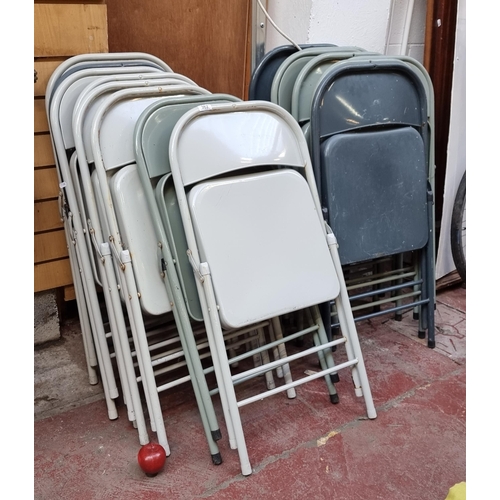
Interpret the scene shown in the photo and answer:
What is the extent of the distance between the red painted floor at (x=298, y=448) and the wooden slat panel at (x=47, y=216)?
733mm

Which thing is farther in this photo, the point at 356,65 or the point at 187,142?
the point at 356,65

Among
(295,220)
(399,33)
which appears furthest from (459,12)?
(295,220)

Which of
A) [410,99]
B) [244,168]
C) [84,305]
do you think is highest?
[410,99]

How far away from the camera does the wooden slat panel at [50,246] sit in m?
2.32

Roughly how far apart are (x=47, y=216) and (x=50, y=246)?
129 mm

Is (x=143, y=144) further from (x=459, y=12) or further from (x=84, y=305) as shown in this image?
(x=459, y=12)

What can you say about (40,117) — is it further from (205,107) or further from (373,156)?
(373,156)

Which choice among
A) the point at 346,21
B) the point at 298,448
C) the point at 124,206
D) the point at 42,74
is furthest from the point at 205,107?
the point at 346,21

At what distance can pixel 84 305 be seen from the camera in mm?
2178

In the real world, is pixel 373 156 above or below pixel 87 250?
above

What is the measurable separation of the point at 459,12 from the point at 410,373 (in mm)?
1707

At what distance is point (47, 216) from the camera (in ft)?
7.55

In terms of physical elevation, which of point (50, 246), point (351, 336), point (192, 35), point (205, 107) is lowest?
point (351, 336)
